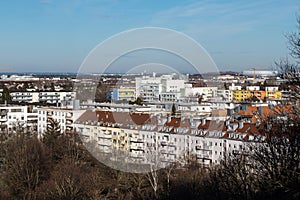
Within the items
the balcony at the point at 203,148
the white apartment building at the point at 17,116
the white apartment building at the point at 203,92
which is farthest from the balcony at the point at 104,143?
the white apartment building at the point at 203,92

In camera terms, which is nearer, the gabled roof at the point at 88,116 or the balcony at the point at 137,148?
the balcony at the point at 137,148

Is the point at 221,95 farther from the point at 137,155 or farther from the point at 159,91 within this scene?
the point at 137,155

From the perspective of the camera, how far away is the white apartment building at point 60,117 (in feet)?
74.7

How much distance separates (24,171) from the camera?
12.7m

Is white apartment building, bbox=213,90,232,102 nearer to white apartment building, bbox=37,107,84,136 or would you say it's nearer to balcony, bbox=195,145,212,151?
white apartment building, bbox=37,107,84,136

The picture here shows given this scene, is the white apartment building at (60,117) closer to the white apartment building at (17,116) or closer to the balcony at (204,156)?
the white apartment building at (17,116)

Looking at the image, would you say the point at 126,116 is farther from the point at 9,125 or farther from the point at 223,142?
the point at 9,125

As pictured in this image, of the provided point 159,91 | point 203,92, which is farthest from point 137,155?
point 203,92

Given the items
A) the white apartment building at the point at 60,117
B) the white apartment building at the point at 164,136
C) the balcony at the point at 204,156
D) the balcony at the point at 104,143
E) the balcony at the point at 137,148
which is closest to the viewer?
the white apartment building at the point at 164,136

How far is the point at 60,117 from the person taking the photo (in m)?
23.8

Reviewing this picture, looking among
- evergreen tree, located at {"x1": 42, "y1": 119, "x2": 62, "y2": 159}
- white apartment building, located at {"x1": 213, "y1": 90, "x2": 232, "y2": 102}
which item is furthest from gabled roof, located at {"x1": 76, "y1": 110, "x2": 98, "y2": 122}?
white apartment building, located at {"x1": 213, "y1": 90, "x2": 232, "y2": 102}

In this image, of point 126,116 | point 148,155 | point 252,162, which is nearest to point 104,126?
point 126,116

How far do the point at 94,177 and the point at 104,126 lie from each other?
7.96 metres

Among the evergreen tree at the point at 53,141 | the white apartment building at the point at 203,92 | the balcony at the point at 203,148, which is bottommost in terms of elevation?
the balcony at the point at 203,148
